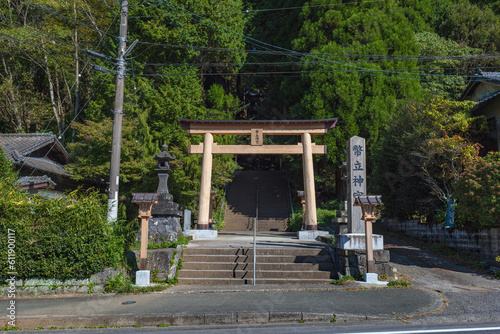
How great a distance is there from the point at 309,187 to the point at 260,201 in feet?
34.5

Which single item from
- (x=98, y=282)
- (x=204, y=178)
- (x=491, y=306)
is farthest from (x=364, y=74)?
(x=98, y=282)

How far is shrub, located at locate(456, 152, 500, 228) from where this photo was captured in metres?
9.75

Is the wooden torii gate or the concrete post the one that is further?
the wooden torii gate

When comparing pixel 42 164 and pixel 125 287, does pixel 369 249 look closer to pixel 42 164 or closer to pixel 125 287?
pixel 125 287

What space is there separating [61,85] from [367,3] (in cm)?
2201

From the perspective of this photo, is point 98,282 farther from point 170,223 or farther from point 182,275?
point 170,223

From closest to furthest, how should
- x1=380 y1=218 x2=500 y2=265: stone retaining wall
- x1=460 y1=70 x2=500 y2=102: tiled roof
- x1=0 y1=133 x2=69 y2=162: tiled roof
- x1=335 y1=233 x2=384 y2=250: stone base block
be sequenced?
1. x1=335 y1=233 x2=384 y2=250: stone base block
2. x1=380 y1=218 x2=500 y2=265: stone retaining wall
3. x1=460 y1=70 x2=500 y2=102: tiled roof
4. x1=0 y1=133 x2=69 y2=162: tiled roof

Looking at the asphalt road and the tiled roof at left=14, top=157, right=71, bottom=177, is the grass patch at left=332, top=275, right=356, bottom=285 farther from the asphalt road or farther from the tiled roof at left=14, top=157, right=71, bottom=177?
the tiled roof at left=14, top=157, right=71, bottom=177

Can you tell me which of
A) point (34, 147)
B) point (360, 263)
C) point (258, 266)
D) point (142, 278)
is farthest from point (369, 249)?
point (34, 147)

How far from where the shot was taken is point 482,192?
32.8ft

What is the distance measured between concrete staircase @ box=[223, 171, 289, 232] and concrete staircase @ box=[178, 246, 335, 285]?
11.4 meters

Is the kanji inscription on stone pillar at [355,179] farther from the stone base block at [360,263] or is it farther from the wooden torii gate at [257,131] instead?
the wooden torii gate at [257,131]

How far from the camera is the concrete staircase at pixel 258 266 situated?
29.8 feet

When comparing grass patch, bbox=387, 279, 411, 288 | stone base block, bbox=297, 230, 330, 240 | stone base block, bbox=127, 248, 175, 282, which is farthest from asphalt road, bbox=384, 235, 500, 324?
stone base block, bbox=127, 248, 175, 282
